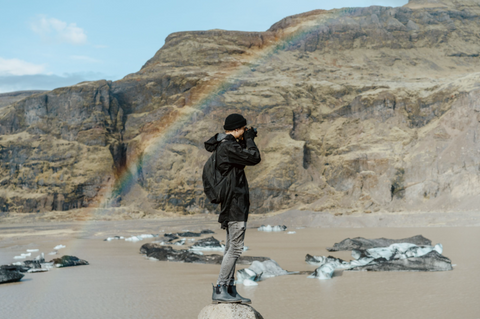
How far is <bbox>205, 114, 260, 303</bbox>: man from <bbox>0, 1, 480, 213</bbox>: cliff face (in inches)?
1015

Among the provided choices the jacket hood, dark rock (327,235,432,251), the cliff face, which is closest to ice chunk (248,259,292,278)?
the jacket hood

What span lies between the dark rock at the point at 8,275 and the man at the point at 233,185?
523cm

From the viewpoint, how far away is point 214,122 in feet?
141

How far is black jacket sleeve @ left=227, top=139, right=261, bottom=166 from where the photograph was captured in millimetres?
4180

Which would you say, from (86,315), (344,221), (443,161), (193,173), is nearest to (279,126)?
(193,173)

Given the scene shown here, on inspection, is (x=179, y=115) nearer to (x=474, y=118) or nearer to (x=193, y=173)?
(x=193, y=173)

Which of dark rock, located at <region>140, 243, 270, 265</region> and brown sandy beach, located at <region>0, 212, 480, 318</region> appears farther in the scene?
dark rock, located at <region>140, 243, 270, 265</region>

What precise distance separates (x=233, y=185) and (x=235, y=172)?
0.14m

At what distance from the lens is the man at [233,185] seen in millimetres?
4227

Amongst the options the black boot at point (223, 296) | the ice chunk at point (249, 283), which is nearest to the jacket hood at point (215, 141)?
the black boot at point (223, 296)

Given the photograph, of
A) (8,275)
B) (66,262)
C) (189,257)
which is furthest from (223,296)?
(66,262)

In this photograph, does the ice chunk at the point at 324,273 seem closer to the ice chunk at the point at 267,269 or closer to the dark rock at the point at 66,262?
the ice chunk at the point at 267,269

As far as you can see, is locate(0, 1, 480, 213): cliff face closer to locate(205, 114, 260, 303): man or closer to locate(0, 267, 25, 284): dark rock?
locate(0, 267, 25, 284): dark rock

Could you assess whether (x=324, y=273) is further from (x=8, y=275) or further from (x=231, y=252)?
(x=8, y=275)
